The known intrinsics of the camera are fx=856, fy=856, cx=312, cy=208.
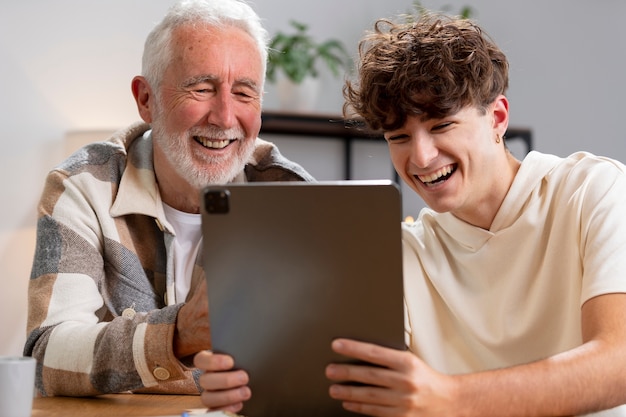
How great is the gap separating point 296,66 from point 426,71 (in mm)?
2400

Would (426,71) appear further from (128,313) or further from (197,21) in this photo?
(128,313)

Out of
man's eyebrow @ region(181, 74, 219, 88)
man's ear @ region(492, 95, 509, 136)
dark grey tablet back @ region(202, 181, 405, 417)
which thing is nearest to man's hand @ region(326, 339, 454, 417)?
dark grey tablet back @ region(202, 181, 405, 417)

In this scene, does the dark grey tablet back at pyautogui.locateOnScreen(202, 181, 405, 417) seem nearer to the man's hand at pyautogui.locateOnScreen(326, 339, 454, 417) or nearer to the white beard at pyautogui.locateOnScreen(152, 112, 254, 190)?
the man's hand at pyautogui.locateOnScreen(326, 339, 454, 417)

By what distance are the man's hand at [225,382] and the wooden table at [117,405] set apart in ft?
0.39

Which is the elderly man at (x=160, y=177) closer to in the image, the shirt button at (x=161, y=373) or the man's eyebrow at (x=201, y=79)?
the man's eyebrow at (x=201, y=79)

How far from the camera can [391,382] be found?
42.4 inches

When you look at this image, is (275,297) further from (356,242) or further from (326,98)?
(326,98)

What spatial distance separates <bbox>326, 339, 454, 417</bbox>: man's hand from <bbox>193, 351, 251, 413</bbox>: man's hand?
0.12 metres

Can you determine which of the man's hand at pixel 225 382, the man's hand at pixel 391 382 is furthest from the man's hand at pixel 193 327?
the man's hand at pixel 391 382

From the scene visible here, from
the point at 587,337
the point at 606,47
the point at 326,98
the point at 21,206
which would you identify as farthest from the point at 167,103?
the point at 606,47

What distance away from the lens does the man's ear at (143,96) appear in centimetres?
209

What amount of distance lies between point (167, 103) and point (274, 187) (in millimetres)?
988

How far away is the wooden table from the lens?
1320mm

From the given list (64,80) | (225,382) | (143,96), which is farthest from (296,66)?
(225,382)
